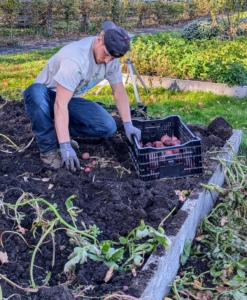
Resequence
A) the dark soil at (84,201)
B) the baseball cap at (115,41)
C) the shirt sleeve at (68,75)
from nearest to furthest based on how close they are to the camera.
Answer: the dark soil at (84,201) < the baseball cap at (115,41) < the shirt sleeve at (68,75)

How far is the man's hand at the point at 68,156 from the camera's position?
3.75 m

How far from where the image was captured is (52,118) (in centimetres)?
432

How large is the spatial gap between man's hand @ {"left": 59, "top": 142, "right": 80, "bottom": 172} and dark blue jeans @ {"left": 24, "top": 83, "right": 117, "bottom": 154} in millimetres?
306

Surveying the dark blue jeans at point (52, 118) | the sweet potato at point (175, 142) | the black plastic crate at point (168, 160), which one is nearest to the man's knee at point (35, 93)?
the dark blue jeans at point (52, 118)

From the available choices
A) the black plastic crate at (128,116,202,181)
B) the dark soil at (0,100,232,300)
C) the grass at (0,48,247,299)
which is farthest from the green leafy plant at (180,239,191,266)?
the grass at (0,48,247,299)

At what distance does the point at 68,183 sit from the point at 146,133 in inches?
44.3

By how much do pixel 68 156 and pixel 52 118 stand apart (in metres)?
0.67

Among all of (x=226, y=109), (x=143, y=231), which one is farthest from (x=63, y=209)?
(x=226, y=109)

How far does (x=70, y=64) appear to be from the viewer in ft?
12.1

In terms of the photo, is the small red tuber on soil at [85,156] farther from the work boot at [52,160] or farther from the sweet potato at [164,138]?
the sweet potato at [164,138]

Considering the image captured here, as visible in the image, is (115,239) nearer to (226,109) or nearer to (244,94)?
(226,109)

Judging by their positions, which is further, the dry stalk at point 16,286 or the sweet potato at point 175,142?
the sweet potato at point 175,142

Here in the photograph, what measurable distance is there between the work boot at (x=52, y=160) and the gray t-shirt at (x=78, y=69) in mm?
625

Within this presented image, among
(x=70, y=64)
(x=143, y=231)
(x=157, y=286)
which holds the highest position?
(x=70, y=64)
